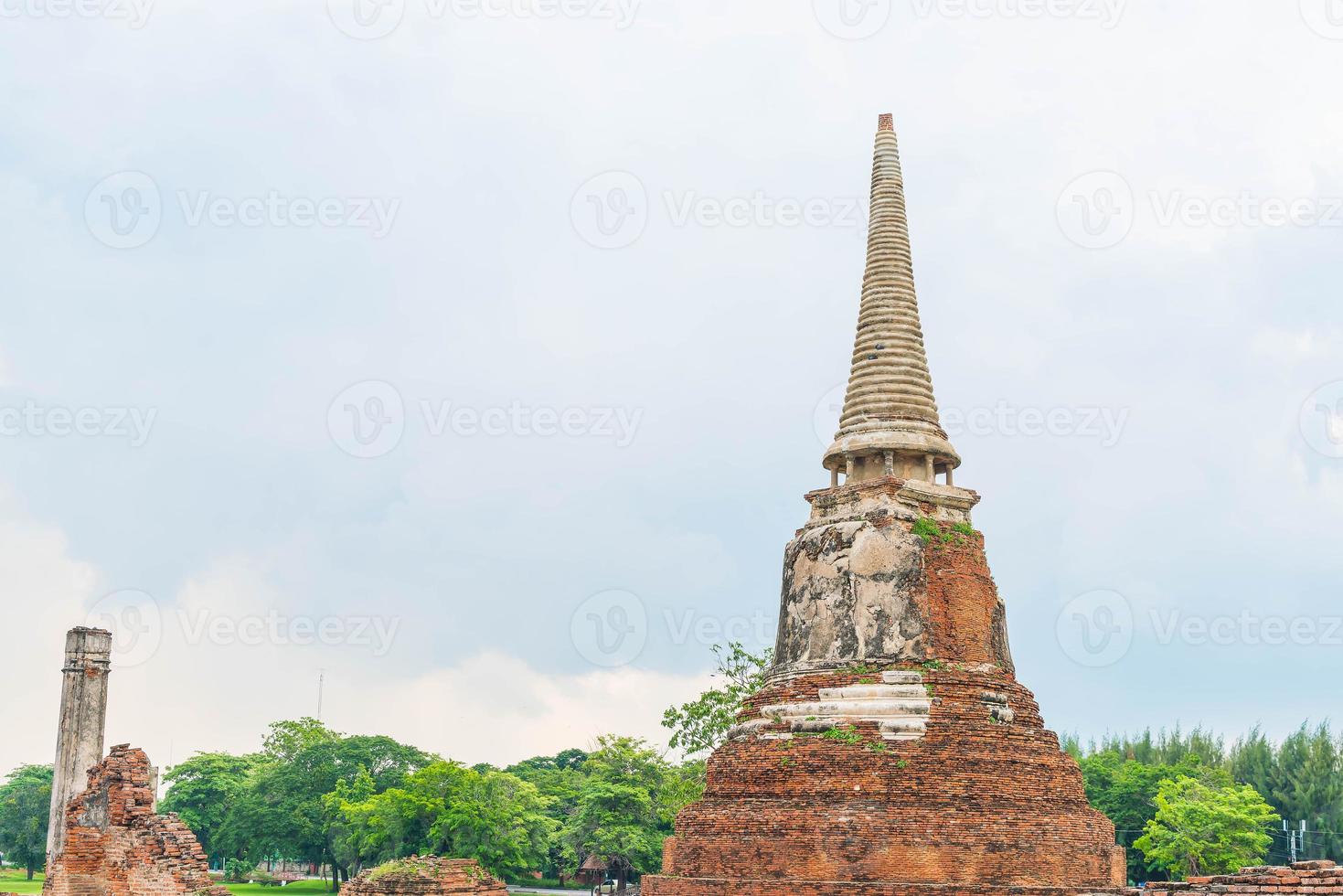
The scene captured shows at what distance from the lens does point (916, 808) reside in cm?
2425

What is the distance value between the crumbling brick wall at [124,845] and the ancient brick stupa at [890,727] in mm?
9358

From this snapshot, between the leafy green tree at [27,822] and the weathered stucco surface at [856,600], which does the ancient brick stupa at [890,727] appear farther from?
the leafy green tree at [27,822]

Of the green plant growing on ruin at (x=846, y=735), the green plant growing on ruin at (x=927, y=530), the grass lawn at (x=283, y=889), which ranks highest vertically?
the green plant growing on ruin at (x=927, y=530)

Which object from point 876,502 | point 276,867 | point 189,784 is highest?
point 876,502

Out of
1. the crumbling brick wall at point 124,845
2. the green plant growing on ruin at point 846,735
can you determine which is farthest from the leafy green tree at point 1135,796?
the crumbling brick wall at point 124,845

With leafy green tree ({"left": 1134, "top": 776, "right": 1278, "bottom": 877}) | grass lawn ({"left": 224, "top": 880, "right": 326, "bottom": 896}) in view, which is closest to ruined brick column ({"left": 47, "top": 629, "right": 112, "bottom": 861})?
leafy green tree ({"left": 1134, "top": 776, "right": 1278, "bottom": 877})

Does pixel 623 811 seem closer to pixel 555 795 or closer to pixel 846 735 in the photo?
pixel 555 795

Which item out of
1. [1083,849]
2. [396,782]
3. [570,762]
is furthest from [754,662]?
[570,762]

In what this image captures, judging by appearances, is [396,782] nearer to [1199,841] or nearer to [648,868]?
[648,868]

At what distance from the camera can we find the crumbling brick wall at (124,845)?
25578 millimetres

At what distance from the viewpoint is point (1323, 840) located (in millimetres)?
59156

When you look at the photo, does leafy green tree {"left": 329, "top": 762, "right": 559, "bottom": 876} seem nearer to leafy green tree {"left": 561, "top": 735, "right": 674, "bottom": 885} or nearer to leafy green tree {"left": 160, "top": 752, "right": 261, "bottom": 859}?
leafy green tree {"left": 561, "top": 735, "right": 674, "bottom": 885}

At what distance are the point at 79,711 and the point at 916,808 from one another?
18.4m

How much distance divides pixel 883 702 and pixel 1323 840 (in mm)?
43737
